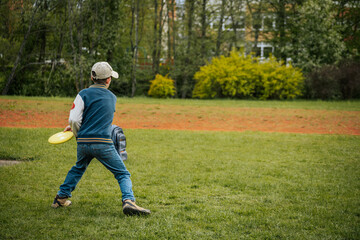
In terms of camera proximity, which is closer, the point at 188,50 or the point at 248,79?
the point at 248,79

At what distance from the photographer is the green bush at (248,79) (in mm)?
24047

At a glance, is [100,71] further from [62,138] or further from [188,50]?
[188,50]

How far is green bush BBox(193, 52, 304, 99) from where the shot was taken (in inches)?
947

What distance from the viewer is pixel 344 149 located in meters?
8.12

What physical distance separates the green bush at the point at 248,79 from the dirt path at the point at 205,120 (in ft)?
29.3

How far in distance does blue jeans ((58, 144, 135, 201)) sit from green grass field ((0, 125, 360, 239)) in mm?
270

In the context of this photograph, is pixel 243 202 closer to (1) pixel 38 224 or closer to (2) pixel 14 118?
(1) pixel 38 224

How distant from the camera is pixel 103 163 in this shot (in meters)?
Answer: 3.88

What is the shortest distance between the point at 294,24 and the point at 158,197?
27111 mm

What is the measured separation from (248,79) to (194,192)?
20.7 metres

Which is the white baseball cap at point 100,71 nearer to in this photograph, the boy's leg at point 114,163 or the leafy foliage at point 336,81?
the boy's leg at point 114,163

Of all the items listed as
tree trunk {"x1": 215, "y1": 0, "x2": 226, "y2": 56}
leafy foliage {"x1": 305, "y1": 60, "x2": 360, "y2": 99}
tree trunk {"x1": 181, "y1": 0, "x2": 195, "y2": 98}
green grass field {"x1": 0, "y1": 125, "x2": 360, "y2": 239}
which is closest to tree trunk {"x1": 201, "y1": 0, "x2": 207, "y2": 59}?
tree trunk {"x1": 181, "y1": 0, "x2": 195, "y2": 98}

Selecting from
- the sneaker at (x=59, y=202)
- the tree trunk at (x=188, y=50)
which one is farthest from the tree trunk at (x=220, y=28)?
the sneaker at (x=59, y=202)

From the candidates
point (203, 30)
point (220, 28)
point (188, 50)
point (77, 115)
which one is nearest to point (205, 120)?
point (77, 115)
